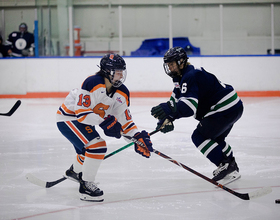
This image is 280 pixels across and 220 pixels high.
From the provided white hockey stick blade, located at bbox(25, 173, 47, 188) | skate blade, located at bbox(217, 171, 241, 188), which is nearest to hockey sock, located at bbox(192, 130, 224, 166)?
skate blade, located at bbox(217, 171, 241, 188)

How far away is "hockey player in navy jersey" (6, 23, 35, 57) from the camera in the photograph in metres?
8.38

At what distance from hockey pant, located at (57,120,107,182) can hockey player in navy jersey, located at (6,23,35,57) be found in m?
6.36

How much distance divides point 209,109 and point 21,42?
22.5 ft

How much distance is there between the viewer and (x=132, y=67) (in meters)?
7.99

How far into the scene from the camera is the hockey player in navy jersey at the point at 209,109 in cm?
242

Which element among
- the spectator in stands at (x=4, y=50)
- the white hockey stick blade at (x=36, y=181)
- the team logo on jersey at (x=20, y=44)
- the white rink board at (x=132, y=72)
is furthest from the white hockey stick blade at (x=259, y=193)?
the spectator in stands at (x=4, y=50)

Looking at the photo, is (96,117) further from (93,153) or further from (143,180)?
(143,180)

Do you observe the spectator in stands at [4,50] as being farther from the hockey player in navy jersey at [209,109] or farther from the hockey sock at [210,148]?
the hockey sock at [210,148]

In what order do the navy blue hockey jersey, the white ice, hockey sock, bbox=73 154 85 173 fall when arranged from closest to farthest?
the white ice
the navy blue hockey jersey
hockey sock, bbox=73 154 85 173

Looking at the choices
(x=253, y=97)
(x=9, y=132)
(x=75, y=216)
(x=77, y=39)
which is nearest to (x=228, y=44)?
(x=253, y=97)

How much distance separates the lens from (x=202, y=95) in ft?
8.26

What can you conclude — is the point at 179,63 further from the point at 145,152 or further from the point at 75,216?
the point at 75,216

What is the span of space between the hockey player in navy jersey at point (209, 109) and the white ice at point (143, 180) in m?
0.19

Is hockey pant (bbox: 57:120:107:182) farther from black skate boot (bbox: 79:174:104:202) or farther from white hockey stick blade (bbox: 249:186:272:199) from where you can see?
white hockey stick blade (bbox: 249:186:272:199)
